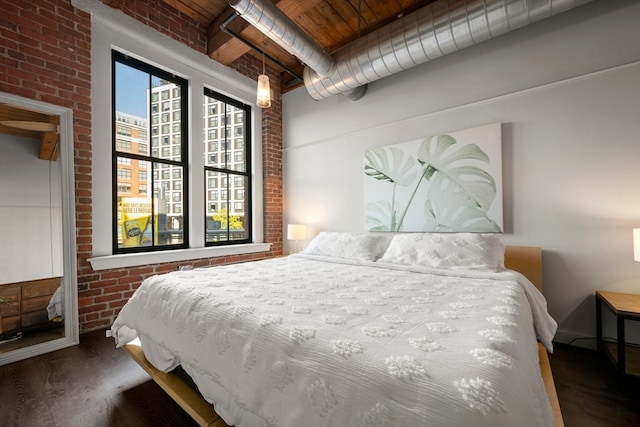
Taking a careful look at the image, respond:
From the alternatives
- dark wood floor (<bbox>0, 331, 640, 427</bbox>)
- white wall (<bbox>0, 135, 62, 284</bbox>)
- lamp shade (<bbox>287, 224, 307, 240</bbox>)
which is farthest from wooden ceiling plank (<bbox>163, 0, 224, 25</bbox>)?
dark wood floor (<bbox>0, 331, 640, 427</bbox>)

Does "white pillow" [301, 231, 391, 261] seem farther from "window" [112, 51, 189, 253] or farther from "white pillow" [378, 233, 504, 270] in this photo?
"window" [112, 51, 189, 253]

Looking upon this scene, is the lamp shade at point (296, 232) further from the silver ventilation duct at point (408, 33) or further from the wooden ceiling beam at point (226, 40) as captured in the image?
the wooden ceiling beam at point (226, 40)

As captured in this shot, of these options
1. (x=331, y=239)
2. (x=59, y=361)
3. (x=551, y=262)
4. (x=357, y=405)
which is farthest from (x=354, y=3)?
(x=59, y=361)

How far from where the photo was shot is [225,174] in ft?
13.3

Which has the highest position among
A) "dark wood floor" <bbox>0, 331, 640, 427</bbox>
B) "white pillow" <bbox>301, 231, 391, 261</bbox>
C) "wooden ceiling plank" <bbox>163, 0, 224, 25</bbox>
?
"wooden ceiling plank" <bbox>163, 0, 224, 25</bbox>

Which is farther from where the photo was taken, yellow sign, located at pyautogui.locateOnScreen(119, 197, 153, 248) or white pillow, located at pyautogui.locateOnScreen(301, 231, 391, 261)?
yellow sign, located at pyautogui.locateOnScreen(119, 197, 153, 248)

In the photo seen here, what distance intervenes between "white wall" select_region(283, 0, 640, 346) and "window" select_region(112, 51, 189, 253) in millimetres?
2886

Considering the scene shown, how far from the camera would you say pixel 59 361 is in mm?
2102

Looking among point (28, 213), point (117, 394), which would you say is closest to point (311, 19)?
point (28, 213)

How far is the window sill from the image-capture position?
2.69 metres

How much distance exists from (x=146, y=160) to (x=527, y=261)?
4.00m

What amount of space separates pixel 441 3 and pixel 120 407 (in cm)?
375

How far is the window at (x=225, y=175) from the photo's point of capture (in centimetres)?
385

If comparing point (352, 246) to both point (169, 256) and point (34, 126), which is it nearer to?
point (169, 256)
